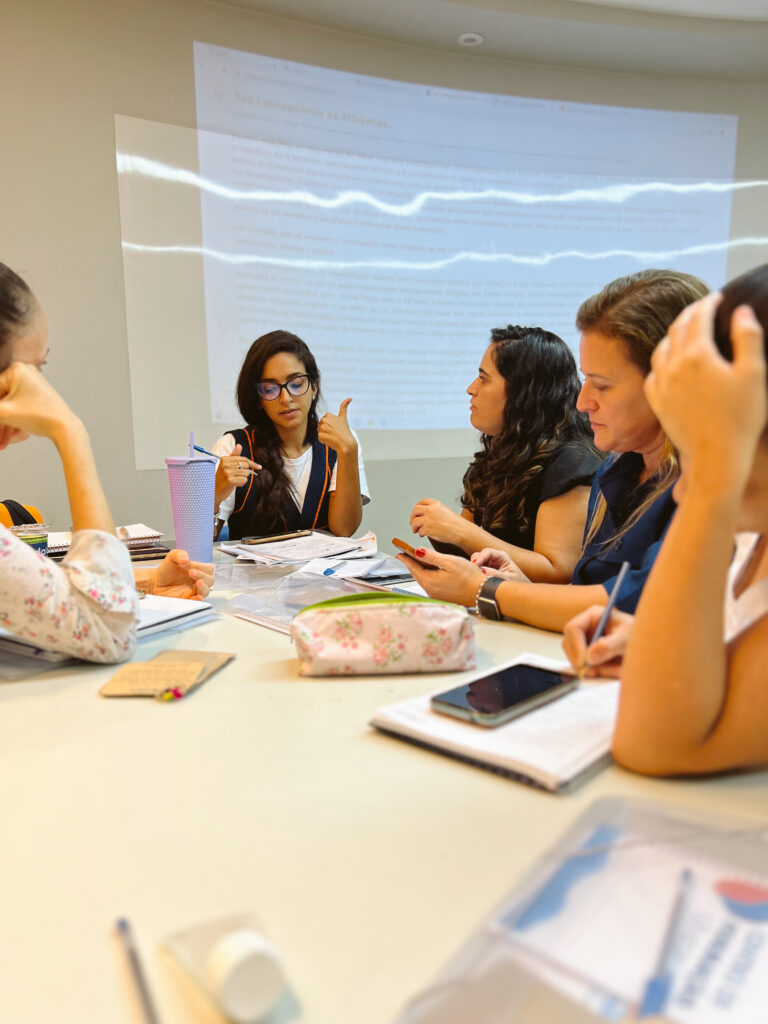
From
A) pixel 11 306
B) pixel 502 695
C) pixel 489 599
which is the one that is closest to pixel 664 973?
pixel 502 695

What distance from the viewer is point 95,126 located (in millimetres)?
2834

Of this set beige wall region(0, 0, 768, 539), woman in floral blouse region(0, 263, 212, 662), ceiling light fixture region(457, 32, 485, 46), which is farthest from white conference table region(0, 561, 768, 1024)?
ceiling light fixture region(457, 32, 485, 46)

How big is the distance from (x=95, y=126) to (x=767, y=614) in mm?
3042

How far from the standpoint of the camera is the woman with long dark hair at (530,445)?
1.70m

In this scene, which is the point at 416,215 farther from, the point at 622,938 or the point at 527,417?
the point at 622,938

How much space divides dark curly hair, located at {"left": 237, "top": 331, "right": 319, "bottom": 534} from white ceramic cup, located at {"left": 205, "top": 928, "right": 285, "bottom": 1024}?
2.01 metres

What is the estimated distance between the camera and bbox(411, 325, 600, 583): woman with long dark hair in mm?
1695

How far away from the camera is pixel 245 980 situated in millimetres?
408

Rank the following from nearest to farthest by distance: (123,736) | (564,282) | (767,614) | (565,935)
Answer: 1. (565,935)
2. (767,614)
3. (123,736)
4. (564,282)

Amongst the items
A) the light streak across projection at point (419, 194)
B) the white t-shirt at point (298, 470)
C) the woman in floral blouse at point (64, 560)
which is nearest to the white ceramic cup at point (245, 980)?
the woman in floral blouse at point (64, 560)

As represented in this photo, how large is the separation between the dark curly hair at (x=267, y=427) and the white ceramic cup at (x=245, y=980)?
2007 millimetres

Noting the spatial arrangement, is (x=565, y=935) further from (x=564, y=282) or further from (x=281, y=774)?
(x=564, y=282)

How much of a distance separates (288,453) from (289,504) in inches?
8.7

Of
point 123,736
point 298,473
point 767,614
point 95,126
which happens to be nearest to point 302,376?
point 298,473
